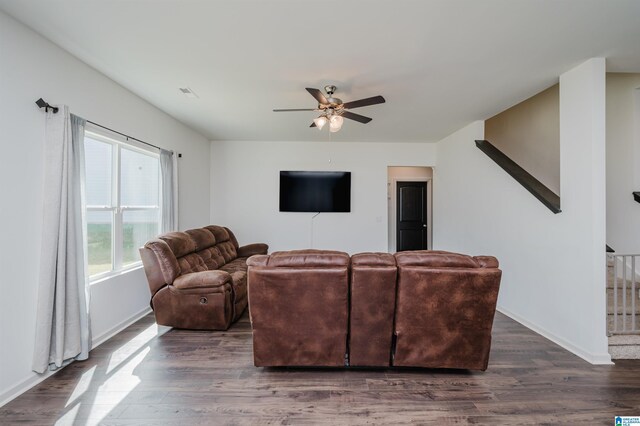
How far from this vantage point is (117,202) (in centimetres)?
307

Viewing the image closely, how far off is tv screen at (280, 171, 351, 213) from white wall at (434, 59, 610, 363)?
2369mm

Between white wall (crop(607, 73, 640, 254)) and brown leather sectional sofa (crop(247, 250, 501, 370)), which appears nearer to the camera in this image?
brown leather sectional sofa (crop(247, 250, 501, 370))

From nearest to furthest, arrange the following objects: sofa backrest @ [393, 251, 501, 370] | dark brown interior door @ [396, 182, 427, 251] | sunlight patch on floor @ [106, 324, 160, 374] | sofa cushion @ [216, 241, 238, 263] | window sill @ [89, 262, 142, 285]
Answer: sofa backrest @ [393, 251, 501, 370]
sunlight patch on floor @ [106, 324, 160, 374]
window sill @ [89, 262, 142, 285]
sofa cushion @ [216, 241, 238, 263]
dark brown interior door @ [396, 182, 427, 251]

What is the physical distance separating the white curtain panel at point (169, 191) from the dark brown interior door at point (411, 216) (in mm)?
4909

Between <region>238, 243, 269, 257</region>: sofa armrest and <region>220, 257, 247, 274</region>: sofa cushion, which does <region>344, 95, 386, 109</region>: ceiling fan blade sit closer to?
<region>220, 257, 247, 274</region>: sofa cushion

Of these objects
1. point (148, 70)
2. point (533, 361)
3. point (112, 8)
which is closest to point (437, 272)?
point (533, 361)

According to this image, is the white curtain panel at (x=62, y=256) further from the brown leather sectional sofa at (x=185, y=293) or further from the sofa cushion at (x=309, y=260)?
the sofa cushion at (x=309, y=260)

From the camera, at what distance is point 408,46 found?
217 centimetres

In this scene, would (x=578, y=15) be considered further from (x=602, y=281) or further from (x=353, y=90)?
(x=602, y=281)

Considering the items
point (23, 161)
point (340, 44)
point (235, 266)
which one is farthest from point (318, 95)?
point (235, 266)

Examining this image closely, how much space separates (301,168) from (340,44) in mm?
3376

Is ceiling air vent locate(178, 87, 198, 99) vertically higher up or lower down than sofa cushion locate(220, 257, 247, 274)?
higher up

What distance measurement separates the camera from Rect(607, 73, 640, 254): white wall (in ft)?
10.2

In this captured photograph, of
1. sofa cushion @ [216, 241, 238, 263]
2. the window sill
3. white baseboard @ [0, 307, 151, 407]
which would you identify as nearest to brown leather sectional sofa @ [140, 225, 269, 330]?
the window sill
